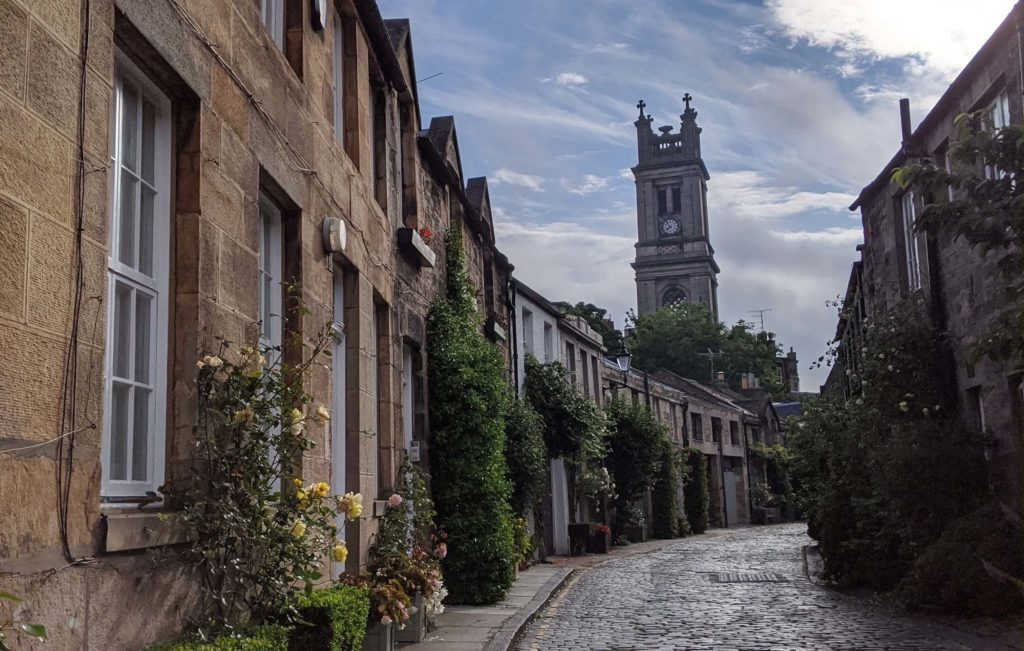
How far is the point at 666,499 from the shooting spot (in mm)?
34594

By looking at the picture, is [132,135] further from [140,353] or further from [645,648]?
[645,648]

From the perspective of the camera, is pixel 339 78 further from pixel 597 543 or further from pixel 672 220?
pixel 672 220

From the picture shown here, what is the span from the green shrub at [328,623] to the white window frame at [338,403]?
4.16ft

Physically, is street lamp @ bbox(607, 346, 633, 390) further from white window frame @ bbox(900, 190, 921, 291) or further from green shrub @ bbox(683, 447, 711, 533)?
white window frame @ bbox(900, 190, 921, 291)

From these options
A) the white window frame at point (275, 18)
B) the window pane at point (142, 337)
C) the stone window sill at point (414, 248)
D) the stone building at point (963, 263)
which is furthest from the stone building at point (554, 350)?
the window pane at point (142, 337)

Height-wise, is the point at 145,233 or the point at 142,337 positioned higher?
the point at 145,233

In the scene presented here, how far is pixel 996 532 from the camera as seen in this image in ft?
36.1

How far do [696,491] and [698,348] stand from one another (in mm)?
37750

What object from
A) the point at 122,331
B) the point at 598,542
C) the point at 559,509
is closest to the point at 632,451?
the point at 598,542

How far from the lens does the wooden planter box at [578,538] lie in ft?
83.6

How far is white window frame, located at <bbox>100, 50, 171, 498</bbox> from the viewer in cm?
451

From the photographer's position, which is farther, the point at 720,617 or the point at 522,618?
the point at 720,617

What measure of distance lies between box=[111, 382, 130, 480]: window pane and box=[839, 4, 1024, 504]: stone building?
688 cm

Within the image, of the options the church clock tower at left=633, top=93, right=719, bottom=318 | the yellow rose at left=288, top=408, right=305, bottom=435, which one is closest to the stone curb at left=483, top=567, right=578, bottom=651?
the yellow rose at left=288, top=408, right=305, bottom=435
